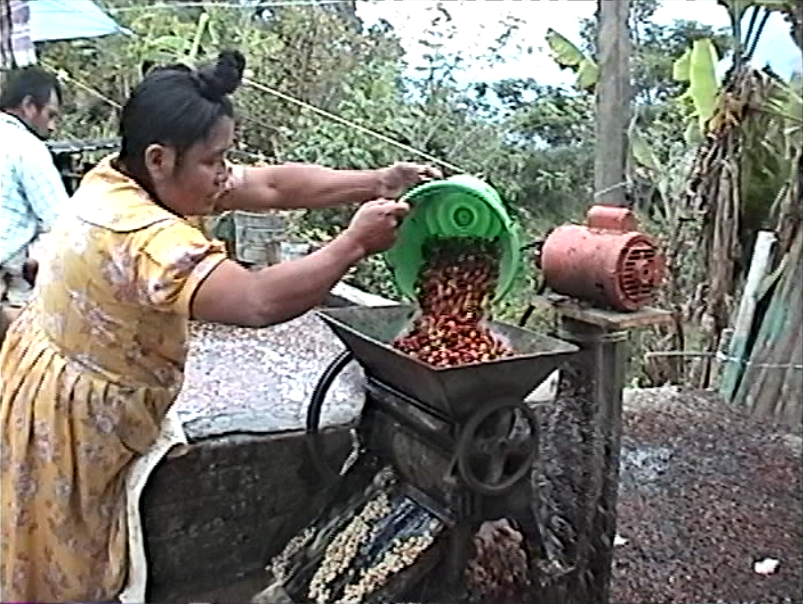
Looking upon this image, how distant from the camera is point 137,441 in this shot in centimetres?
168

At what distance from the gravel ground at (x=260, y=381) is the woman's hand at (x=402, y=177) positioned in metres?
0.55

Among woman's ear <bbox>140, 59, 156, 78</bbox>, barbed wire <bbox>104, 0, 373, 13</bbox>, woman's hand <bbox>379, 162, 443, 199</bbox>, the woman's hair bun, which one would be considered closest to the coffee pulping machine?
woman's hand <bbox>379, 162, 443, 199</bbox>

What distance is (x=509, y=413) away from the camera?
1.63 meters

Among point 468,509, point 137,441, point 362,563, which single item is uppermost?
point 137,441

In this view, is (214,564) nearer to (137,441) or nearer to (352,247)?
(137,441)

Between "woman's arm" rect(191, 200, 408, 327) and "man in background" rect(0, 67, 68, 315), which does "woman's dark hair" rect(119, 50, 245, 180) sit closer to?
"woman's arm" rect(191, 200, 408, 327)

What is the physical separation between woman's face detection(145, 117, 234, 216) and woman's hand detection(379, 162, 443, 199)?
1.37 feet

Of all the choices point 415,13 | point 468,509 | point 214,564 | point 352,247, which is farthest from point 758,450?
point 415,13

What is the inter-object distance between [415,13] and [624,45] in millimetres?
2777

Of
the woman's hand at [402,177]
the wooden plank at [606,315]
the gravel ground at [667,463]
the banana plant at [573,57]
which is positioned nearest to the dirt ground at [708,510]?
the gravel ground at [667,463]

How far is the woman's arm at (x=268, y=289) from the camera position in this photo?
55.6 inches

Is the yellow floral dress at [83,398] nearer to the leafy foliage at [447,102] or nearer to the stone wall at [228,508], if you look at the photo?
the stone wall at [228,508]

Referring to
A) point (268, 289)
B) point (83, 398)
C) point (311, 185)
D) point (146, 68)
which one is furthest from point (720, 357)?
point (146, 68)

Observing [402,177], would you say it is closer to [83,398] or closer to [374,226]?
[374,226]
